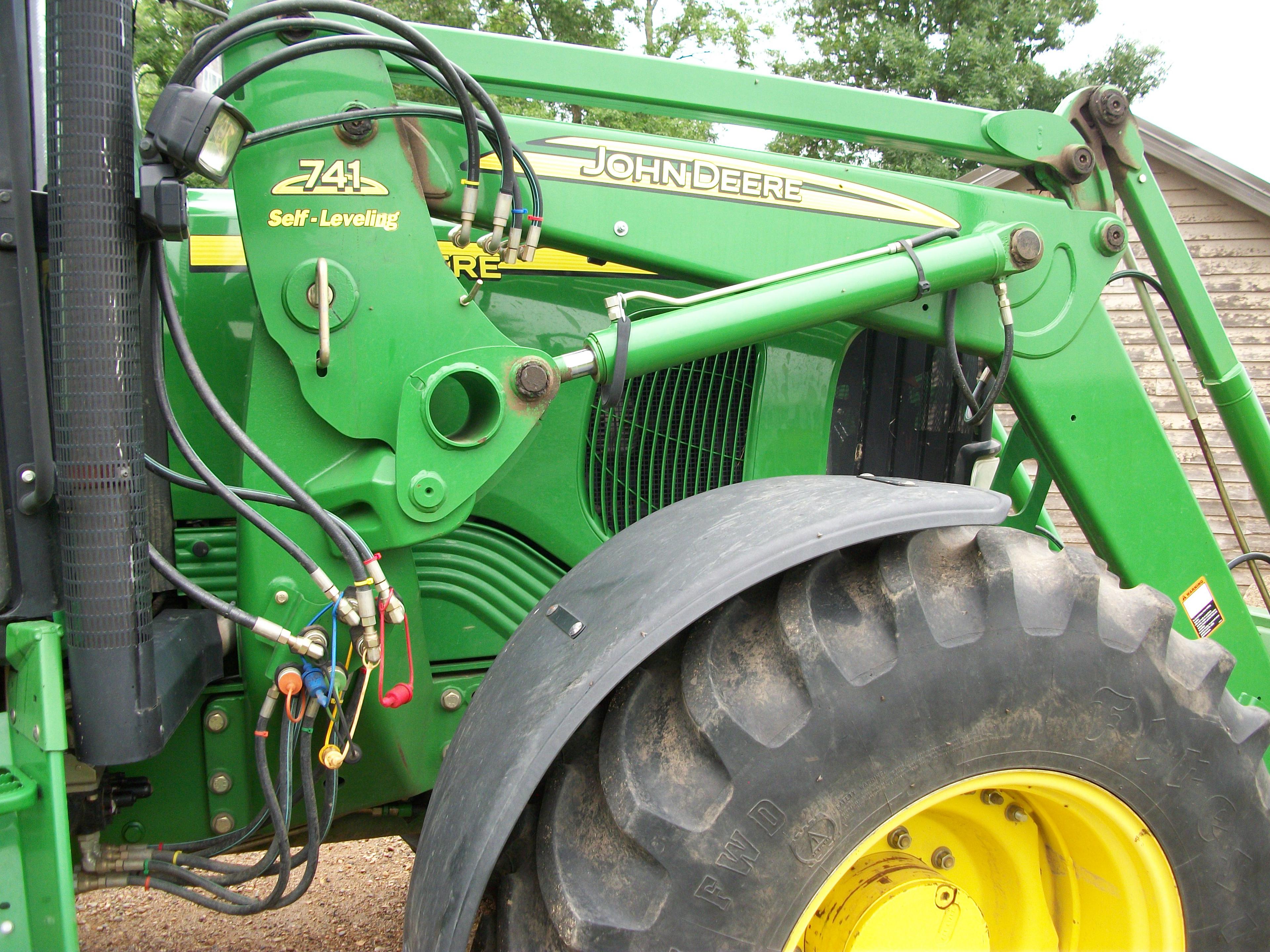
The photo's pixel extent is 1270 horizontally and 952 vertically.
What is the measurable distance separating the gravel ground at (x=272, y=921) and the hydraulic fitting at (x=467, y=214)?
6.44 ft

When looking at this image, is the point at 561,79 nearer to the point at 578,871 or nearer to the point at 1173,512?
the point at 578,871

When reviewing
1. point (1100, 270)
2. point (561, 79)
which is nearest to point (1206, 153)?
point (1100, 270)

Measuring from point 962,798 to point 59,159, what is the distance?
183 centimetres

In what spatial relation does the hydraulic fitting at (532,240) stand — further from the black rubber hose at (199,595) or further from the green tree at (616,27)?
the green tree at (616,27)

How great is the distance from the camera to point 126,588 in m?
1.46

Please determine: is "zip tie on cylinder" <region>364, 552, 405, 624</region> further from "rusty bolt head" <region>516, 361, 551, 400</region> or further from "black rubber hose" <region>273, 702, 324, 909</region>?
"rusty bolt head" <region>516, 361, 551, 400</region>

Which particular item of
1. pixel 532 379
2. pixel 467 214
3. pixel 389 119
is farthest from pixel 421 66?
pixel 532 379

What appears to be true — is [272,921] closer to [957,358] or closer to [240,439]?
[240,439]

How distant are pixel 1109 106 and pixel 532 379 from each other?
156 cm

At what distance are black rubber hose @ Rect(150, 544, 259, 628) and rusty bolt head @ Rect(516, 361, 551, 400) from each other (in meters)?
0.62

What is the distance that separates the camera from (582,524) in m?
2.24

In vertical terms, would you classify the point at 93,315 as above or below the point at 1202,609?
above

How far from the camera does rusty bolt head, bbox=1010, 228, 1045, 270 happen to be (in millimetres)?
2053

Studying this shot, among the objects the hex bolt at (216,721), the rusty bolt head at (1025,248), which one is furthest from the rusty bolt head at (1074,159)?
the hex bolt at (216,721)
